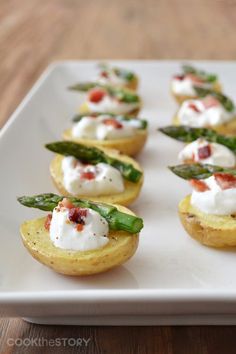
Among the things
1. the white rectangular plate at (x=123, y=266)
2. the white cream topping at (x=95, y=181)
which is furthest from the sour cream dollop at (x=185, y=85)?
the white cream topping at (x=95, y=181)

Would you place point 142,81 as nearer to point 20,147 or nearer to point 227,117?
point 227,117

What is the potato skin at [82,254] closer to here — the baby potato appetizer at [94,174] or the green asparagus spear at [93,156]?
the baby potato appetizer at [94,174]

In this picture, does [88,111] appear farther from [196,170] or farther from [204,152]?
[196,170]

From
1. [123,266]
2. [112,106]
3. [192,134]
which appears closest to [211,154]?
[192,134]

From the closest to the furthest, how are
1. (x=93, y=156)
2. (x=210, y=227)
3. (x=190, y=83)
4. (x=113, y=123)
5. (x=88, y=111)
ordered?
(x=210, y=227), (x=93, y=156), (x=113, y=123), (x=88, y=111), (x=190, y=83)

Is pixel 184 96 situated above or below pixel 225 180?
below

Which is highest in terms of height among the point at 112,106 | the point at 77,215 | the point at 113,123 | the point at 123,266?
the point at 77,215

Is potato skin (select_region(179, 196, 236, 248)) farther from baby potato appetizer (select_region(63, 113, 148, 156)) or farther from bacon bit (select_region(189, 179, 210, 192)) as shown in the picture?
baby potato appetizer (select_region(63, 113, 148, 156))
